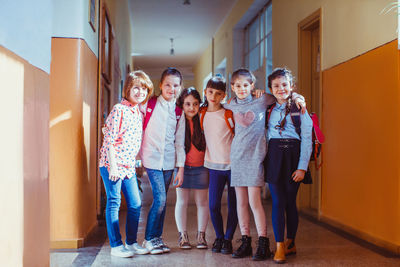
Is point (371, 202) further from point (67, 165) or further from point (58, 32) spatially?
point (58, 32)

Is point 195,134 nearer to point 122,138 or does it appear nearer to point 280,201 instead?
point 122,138

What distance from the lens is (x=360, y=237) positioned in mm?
3172

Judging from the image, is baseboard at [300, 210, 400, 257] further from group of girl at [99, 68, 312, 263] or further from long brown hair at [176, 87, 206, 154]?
long brown hair at [176, 87, 206, 154]

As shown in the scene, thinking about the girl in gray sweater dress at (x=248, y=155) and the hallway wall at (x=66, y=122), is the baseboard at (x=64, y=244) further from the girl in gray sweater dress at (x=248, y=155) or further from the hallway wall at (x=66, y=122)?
the girl in gray sweater dress at (x=248, y=155)

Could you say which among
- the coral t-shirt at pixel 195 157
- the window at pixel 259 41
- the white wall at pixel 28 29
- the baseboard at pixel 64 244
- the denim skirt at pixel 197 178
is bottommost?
the baseboard at pixel 64 244

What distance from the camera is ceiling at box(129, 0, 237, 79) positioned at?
7.41 metres

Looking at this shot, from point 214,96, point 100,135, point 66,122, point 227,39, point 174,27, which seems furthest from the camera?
point 174,27

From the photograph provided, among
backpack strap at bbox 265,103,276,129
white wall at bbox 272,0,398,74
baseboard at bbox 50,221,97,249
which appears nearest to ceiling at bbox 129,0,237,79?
white wall at bbox 272,0,398,74

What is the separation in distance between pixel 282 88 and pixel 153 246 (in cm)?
131

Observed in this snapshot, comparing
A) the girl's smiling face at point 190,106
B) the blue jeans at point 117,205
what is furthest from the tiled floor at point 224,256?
the girl's smiling face at point 190,106

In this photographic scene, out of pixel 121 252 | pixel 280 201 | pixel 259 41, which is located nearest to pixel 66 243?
pixel 121 252

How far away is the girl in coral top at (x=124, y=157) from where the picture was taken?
2557mm

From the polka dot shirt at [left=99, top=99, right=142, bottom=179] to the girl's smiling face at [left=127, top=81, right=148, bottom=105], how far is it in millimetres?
81

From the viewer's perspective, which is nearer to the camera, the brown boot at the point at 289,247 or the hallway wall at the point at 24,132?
the hallway wall at the point at 24,132
